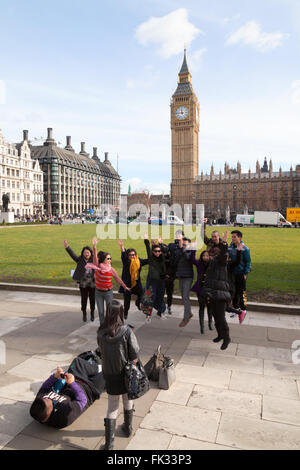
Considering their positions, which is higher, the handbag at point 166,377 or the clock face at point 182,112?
the clock face at point 182,112

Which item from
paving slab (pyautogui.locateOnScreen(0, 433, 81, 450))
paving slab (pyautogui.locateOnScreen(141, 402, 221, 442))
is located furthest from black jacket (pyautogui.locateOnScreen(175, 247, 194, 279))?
paving slab (pyautogui.locateOnScreen(0, 433, 81, 450))

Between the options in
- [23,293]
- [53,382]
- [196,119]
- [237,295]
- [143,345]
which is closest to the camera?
[53,382]

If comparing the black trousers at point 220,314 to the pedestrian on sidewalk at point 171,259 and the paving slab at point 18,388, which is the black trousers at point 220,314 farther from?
the paving slab at point 18,388

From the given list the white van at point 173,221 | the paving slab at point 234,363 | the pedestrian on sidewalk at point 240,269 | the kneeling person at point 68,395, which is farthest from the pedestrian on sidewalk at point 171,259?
the white van at point 173,221

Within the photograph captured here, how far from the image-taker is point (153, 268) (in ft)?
25.8

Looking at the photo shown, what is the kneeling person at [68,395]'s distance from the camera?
12.6ft

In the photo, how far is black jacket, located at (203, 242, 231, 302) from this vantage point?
5.99 metres

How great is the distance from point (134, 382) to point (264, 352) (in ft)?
11.3

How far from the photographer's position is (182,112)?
393ft

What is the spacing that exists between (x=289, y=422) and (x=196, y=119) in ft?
419

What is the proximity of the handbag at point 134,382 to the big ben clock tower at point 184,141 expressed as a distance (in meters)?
117

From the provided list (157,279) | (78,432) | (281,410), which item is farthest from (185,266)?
(78,432)
